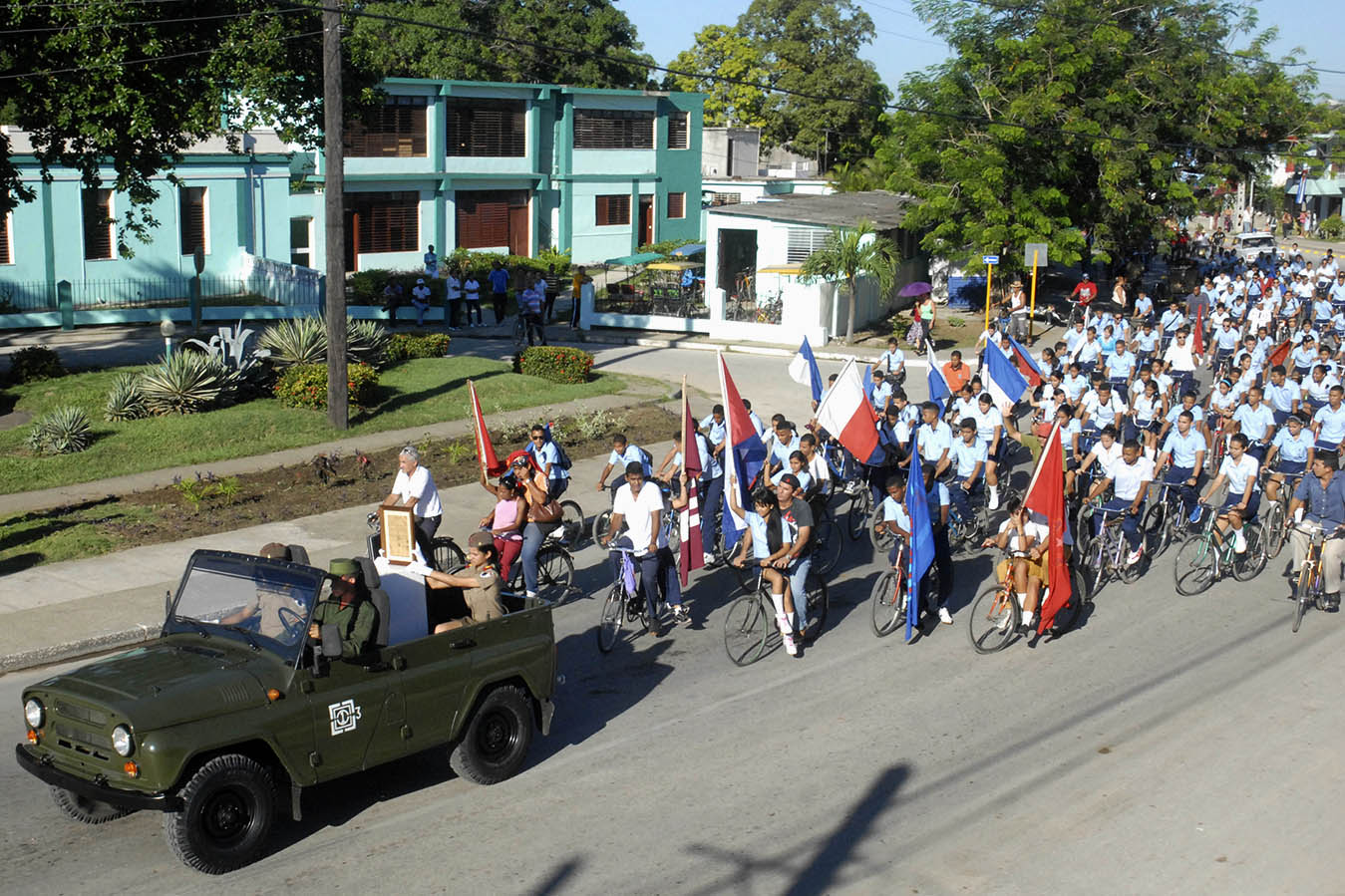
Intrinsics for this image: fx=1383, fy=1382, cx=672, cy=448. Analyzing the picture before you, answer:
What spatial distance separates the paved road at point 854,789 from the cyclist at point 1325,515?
4.00 feet

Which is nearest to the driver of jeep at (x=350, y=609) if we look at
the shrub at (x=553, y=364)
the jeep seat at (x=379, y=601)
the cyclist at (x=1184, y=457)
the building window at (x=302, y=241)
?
the jeep seat at (x=379, y=601)

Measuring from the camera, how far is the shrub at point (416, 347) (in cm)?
2731

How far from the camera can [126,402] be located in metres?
21.2

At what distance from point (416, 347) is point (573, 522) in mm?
12317

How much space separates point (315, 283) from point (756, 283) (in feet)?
38.8

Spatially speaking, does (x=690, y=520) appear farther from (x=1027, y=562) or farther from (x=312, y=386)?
(x=312, y=386)

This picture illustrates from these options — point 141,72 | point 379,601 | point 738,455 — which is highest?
point 141,72

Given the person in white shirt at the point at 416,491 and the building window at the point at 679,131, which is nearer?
the person in white shirt at the point at 416,491

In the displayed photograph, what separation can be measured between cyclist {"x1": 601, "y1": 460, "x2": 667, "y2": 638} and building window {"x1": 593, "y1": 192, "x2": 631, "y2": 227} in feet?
134

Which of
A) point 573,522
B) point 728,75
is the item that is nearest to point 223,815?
point 573,522

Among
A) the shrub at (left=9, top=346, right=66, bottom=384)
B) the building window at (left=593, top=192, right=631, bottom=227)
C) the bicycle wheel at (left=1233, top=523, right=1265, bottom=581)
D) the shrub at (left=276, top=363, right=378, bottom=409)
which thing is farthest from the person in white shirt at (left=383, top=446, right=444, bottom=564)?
the building window at (left=593, top=192, right=631, bottom=227)

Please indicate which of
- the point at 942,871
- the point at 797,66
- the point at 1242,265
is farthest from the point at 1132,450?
the point at 797,66

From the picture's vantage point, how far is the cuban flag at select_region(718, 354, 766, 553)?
1381 centimetres

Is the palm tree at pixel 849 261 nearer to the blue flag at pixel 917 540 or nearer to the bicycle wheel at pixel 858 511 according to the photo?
the bicycle wheel at pixel 858 511
